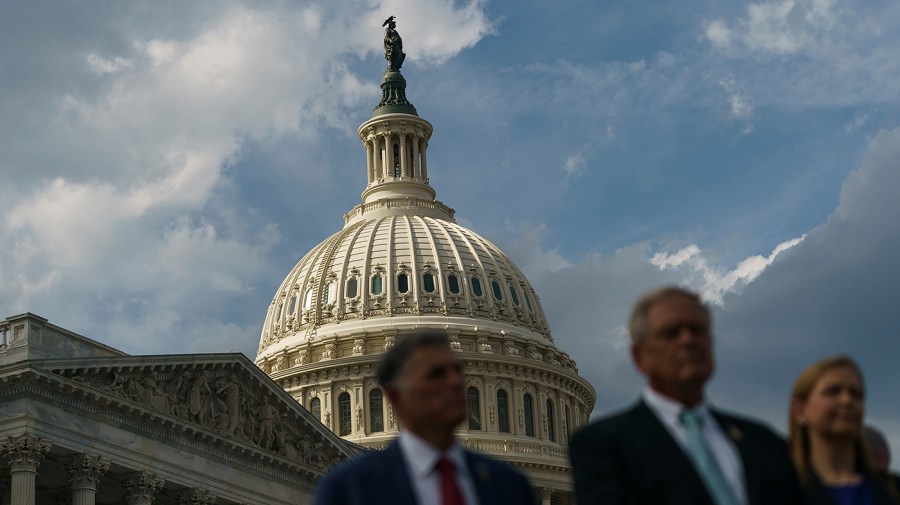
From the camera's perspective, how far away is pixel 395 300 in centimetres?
11581

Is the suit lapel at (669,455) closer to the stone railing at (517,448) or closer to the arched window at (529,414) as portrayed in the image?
the stone railing at (517,448)

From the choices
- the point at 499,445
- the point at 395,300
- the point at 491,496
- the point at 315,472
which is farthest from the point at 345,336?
the point at 491,496

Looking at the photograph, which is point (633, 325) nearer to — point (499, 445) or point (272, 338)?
point (499, 445)

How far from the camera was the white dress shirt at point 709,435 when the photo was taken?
24.3ft

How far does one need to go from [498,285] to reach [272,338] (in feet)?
55.9

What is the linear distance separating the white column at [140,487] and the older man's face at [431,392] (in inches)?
1897

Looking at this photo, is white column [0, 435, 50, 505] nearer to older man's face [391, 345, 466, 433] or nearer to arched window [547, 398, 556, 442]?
older man's face [391, 345, 466, 433]

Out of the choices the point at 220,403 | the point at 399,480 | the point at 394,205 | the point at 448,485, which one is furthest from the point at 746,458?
the point at 394,205

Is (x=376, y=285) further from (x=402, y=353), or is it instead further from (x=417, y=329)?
(x=402, y=353)

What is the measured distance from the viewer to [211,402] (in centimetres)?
5978

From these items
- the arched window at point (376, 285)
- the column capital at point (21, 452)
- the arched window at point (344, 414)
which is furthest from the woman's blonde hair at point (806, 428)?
the arched window at point (376, 285)

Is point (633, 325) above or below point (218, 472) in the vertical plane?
below

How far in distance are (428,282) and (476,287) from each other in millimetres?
4050

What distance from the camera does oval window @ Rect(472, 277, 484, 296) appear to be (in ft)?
390
